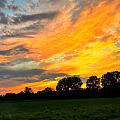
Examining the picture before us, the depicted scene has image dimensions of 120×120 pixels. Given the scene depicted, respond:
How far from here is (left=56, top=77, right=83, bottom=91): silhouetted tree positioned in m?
144

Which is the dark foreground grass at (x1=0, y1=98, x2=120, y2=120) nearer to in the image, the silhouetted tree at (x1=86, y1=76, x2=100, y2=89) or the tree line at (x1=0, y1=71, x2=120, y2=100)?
the tree line at (x1=0, y1=71, x2=120, y2=100)

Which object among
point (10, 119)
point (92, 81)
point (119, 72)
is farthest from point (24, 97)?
point (10, 119)

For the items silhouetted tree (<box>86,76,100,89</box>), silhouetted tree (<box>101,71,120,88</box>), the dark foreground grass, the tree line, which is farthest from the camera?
silhouetted tree (<box>86,76,100,89</box>)

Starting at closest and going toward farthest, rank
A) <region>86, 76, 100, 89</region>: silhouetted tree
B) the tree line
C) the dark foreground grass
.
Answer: the dark foreground grass
the tree line
<region>86, 76, 100, 89</region>: silhouetted tree

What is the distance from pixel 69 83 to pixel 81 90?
154ft

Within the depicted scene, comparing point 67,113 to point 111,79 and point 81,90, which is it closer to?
point 81,90

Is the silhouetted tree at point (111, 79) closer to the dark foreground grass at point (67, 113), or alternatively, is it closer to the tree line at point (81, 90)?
the tree line at point (81, 90)

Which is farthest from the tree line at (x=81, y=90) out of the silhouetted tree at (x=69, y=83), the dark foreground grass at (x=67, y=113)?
the dark foreground grass at (x=67, y=113)

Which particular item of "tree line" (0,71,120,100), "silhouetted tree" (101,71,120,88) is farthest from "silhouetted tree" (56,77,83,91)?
"silhouetted tree" (101,71,120,88)

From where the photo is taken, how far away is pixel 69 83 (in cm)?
14512

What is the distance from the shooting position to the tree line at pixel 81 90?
91.8m

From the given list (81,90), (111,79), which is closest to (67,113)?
(81,90)

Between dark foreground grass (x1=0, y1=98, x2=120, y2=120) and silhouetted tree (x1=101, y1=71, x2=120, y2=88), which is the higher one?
silhouetted tree (x1=101, y1=71, x2=120, y2=88)

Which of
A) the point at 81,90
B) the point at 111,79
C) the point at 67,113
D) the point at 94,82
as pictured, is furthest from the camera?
the point at 94,82
